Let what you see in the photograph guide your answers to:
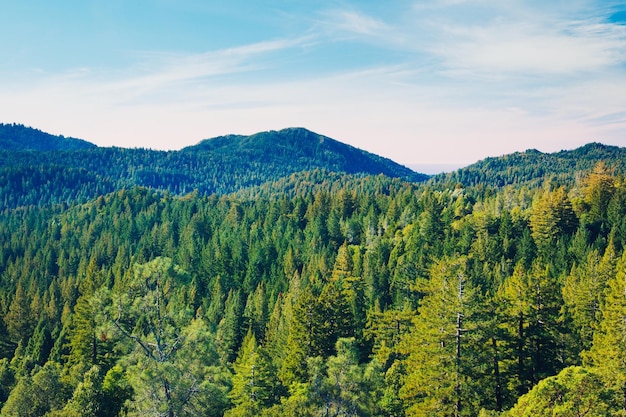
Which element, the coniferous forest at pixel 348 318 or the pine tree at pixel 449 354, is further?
the pine tree at pixel 449 354

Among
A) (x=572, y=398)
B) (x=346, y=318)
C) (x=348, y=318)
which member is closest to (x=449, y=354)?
(x=572, y=398)

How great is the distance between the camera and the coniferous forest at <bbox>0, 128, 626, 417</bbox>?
961 inches

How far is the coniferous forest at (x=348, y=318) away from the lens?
24.4m

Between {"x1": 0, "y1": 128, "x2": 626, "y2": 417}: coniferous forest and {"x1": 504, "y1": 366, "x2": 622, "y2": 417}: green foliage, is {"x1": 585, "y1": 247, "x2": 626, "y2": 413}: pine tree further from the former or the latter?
{"x1": 504, "y1": 366, "x2": 622, "y2": 417}: green foliage

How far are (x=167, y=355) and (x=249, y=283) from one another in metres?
80.2

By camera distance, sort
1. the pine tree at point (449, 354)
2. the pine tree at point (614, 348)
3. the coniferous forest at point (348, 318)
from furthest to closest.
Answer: the pine tree at point (449, 354)
the pine tree at point (614, 348)
the coniferous forest at point (348, 318)

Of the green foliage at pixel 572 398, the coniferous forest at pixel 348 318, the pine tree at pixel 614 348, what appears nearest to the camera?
the green foliage at pixel 572 398

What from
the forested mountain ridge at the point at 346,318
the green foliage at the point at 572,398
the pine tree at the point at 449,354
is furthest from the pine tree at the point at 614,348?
the pine tree at the point at 449,354

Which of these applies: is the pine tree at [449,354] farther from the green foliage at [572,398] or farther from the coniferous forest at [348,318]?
the green foliage at [572,398]

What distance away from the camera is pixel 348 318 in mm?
51812

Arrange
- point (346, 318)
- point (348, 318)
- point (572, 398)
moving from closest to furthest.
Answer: point (572, 398) < point (346, 318) < point (348, 318)

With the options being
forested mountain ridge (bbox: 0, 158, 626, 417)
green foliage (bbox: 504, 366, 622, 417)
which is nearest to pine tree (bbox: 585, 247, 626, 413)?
forested mountain ridge (bbox: 0, 158, 626, 417)

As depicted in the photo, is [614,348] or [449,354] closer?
[614,348]

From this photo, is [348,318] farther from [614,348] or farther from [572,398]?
[572,398]
